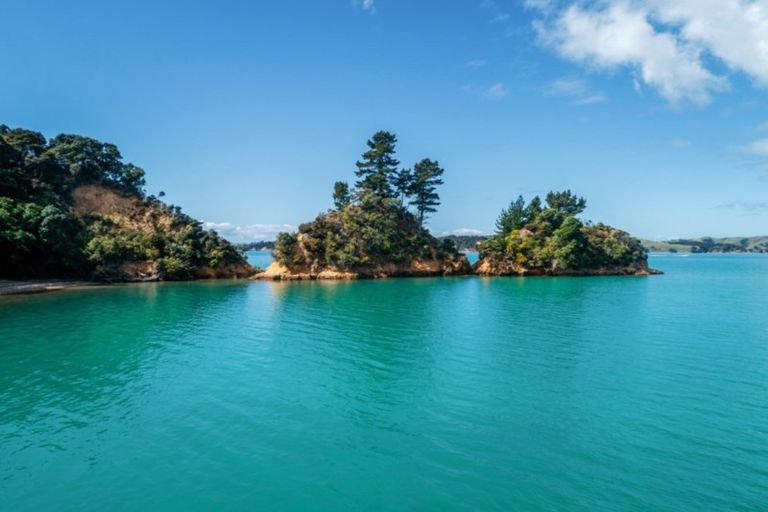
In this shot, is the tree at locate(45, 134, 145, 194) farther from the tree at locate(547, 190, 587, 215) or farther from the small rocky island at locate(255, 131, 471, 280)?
the tree at locate(547, 190, 587, 215)

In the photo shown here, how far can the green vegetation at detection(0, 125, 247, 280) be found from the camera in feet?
194

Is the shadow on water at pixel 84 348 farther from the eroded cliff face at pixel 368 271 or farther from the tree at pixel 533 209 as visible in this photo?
the tree at pixel 533 209

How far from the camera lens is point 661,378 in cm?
2150

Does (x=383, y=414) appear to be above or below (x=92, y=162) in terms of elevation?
below

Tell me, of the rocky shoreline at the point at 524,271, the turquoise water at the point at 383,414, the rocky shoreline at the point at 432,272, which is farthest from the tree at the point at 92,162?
the rocky shoreline at the point at 524,271

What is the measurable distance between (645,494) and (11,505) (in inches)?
663

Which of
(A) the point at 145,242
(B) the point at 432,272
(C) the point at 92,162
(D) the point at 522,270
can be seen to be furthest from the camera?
(D) the point at 522,270

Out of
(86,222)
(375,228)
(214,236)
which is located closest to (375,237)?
(375,228)

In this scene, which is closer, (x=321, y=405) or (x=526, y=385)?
(x=321, y=405)

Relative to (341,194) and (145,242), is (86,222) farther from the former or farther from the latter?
(341,194)

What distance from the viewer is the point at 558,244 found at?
85.9 meters

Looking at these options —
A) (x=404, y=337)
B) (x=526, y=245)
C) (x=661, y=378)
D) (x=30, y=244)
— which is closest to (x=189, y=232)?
(x=30, y=244)

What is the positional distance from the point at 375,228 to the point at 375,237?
261 centimetres

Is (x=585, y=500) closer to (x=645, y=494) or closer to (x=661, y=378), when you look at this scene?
(x=645, y=494)
